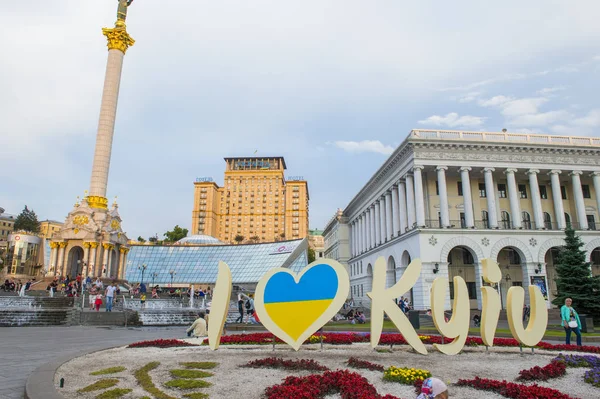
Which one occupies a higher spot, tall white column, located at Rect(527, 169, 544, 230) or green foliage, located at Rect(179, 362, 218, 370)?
tall white column, located at Rect(527, 169, 544, 230)

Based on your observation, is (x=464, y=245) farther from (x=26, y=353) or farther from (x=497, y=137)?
(x=26, y=353)

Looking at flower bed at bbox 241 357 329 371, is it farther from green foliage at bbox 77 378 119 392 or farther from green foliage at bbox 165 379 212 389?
green foliage at bbox 77 378 119 392

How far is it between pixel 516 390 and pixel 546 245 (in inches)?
1574

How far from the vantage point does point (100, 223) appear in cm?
4391

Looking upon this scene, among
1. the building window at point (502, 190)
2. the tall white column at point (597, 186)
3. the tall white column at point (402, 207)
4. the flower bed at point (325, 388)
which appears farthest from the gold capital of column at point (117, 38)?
the tall white column at point (597, 186)

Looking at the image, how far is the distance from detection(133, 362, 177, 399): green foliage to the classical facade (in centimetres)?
3598

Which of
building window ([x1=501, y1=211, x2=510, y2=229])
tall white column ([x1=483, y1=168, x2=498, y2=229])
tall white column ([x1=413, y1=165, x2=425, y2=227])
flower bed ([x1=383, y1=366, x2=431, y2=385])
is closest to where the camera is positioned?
flower bed ([x1=383, y1=366, x2=431, y2=385])

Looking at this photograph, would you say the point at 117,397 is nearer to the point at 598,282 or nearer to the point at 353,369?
the point at 353,369

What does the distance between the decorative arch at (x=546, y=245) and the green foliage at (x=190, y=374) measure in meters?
41.4

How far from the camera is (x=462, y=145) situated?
4347 centimetres

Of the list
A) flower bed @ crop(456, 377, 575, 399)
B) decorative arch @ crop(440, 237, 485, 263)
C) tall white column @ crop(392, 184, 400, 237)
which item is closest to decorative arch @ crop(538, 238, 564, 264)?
decorative arch @ crop(440, 237, 485, 263)

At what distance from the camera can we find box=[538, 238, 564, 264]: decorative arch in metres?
41.6

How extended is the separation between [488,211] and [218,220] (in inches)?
5106

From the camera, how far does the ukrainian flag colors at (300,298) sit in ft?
41.2
